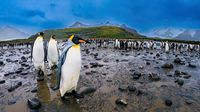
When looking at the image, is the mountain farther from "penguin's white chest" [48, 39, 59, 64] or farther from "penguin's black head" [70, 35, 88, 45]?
"penguin's black head" [70, 35, 88, 45]

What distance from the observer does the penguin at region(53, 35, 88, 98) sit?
753cm

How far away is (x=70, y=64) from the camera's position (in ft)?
25.0

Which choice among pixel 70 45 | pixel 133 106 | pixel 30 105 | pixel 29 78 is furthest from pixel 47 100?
pixel 29 78

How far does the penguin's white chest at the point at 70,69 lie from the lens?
754 centimetres

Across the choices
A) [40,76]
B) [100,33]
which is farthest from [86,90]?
[100,33]

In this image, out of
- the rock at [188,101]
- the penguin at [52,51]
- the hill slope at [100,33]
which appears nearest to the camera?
the rock at [188,101]

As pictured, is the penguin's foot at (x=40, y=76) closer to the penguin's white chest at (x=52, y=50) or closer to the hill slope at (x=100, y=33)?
the penguin's white chest at (x=52, y=50)

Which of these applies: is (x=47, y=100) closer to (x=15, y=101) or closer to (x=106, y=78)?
(x=15, y=101)

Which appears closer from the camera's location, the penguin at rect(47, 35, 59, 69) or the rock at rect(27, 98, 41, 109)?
the rock at rect(27, 98, 41, 109)

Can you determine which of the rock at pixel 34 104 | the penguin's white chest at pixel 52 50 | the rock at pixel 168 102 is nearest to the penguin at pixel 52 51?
the penguin's white chest at pixel 52 50

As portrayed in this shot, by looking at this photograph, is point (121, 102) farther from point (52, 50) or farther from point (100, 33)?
point (100, 33)

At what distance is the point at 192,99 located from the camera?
8.12 m

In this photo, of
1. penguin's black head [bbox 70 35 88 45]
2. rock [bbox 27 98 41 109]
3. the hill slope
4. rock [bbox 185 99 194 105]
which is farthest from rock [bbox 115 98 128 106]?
the hill slope

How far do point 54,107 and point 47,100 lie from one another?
823mm
